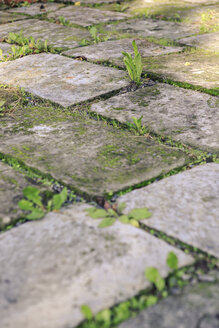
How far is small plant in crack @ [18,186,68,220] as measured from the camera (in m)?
1.26

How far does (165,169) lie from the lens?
1501 mm

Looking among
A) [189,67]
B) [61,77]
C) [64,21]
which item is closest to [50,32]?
[64,21]

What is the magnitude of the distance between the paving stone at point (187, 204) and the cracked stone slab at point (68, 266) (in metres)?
0.08

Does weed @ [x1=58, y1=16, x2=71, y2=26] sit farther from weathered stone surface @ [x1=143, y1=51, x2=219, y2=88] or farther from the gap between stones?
the gap between stones

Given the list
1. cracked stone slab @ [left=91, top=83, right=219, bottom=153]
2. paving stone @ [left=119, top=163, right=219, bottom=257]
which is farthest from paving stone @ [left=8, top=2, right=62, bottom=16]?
paving stone @ [left=119, top=163, right=219, bottom=257]

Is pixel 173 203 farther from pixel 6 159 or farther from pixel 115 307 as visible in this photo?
pixel 6 159

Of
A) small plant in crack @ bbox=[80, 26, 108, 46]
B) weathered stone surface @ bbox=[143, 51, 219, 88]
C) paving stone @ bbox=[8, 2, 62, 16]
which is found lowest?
weathered stone surface @ bbox=[143, 51, 219, 88]

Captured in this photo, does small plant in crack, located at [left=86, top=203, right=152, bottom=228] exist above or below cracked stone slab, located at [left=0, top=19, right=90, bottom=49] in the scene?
below

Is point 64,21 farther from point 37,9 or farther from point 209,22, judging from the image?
point 209,22

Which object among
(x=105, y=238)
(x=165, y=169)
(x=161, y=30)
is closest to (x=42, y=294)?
(x=105, y=238)

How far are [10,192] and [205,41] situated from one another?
2.44 metres

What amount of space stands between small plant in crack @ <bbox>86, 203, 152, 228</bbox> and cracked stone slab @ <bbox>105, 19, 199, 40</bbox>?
253cm

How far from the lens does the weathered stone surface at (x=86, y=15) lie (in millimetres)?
4250

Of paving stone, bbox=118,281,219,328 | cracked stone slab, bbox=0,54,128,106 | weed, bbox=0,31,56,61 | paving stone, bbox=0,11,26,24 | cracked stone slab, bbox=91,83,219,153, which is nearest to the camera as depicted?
paving stone, bbox=118,281,219,328
